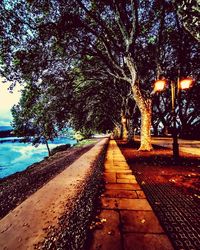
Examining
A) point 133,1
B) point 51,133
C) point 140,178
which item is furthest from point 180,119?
point 140,178

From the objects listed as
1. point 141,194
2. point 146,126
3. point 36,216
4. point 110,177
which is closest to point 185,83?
point 146,126

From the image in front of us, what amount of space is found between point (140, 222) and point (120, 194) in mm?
1322

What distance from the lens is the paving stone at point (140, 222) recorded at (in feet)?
9.66

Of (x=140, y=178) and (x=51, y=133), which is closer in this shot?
(x=140, y=178)

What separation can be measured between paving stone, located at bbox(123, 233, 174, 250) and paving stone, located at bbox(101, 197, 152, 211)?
92 cm

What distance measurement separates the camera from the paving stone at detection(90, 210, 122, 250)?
2.53 metres

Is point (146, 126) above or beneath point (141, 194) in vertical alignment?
above

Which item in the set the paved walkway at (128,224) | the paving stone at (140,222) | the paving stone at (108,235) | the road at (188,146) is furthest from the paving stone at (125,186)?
the road at (188,146)

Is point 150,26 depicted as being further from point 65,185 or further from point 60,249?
point 60,249

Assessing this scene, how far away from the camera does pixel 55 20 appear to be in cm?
1189

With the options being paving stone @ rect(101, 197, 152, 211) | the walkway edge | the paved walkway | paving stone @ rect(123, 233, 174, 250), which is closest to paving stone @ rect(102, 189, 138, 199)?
the paved walkway

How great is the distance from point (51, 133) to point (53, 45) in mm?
9682

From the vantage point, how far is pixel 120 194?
176 inches

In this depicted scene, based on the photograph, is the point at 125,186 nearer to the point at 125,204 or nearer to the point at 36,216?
the point at 125,204
